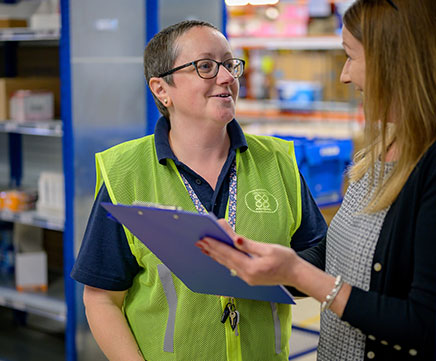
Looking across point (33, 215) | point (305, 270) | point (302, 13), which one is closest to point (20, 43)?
point (33, 215)

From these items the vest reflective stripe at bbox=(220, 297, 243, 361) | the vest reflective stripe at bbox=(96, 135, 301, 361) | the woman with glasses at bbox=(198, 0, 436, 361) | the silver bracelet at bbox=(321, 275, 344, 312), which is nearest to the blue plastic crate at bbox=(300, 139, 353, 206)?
the vest reflective stripe at bbox=(96, 135, 301, 361)

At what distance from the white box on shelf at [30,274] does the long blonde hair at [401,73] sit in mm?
3374

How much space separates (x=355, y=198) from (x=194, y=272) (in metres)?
0.46

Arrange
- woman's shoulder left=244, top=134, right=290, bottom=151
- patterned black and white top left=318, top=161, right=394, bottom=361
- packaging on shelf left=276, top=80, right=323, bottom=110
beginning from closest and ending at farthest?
patterned black and white top left=318, top=161, right=394, bottom=361
woman's shoulder left=244, top=134, right=290, bottom=151
packaging on shelf left=276, top=80, right=323, bottom=110

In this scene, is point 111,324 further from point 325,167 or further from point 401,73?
point 325,167

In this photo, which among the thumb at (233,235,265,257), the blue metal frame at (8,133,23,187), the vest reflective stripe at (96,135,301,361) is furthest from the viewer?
the blue metal frame at (8,133,23,187)

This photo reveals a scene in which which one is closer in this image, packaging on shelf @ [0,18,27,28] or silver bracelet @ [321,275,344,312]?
silver bracelet @ [321,275,344,312]

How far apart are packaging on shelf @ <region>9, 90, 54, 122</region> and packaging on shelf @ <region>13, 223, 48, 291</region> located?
34.5 inches

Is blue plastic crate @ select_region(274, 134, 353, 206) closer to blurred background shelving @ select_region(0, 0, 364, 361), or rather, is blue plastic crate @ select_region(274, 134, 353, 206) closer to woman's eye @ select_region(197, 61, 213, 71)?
blurred background shelving @ select_region(0, 0, 364, 361)

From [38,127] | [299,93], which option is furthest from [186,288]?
[299,93]

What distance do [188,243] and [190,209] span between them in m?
0.50

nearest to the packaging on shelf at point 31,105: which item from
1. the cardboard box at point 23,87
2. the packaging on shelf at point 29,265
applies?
the cardboard box at point 23,87

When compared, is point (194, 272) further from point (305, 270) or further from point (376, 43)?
point (376, 43)

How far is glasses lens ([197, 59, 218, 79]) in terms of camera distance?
7.00 feet
